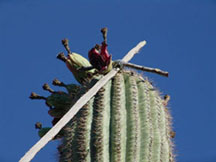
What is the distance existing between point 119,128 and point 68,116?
44cm

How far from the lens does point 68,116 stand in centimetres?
386

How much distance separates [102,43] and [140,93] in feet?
2.11

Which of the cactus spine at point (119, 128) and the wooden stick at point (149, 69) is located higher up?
the wooden stick at point (149, 69)

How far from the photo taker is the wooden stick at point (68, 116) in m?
3.50

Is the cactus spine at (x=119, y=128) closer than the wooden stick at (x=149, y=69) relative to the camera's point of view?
Yes

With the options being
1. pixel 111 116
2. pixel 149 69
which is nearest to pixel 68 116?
pixel 111 116

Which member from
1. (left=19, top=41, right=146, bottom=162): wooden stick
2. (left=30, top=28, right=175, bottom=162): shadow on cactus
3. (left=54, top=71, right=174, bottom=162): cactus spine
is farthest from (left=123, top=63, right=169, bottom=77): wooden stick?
(left=54, top=71, right=174, bottom=162): cactus spine

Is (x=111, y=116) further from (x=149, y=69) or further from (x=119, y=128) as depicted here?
(x=149, y=69)

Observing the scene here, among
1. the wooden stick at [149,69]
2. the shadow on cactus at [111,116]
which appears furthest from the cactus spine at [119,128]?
the wooden stick at [149,69]

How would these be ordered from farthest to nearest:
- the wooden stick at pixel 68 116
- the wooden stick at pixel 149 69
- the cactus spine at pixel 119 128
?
the wooden stick at pixel 149 69
the cactus spine at pixel 119 128
the wooden stick at pixel 68 116

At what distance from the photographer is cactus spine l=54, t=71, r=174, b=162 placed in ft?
13.1

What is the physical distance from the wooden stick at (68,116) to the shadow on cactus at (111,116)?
0.06 meters

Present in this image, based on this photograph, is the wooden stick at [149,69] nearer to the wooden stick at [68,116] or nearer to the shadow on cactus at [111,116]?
the shadow on cactus at [111,116]

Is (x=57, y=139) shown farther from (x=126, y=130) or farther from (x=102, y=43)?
(x=102, y=43)
